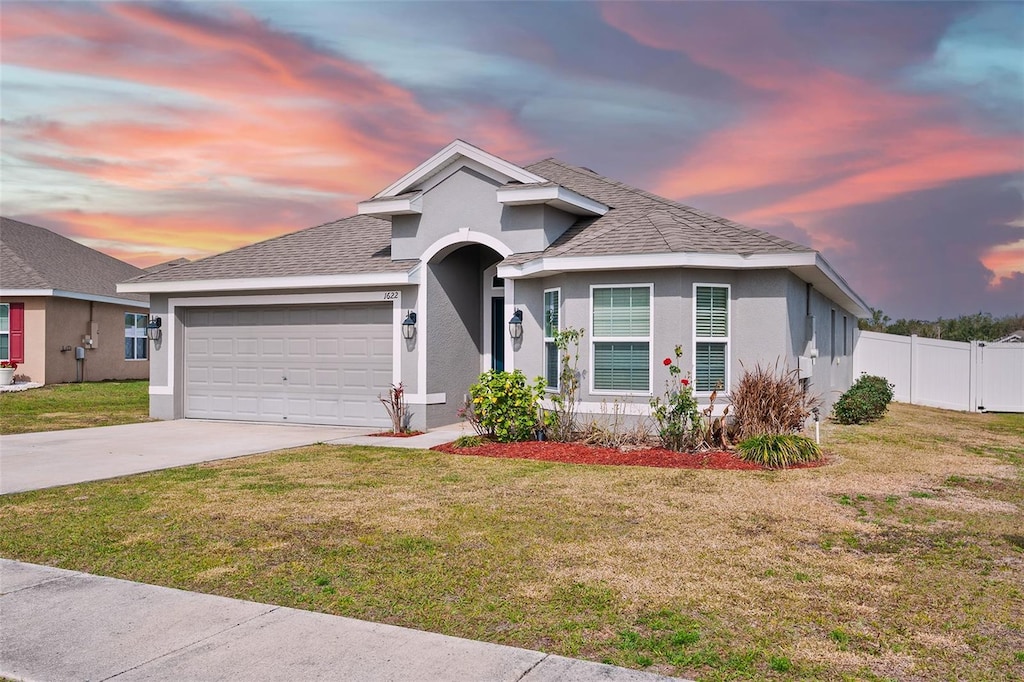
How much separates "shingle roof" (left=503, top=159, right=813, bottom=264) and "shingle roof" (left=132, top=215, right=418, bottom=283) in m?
3.72

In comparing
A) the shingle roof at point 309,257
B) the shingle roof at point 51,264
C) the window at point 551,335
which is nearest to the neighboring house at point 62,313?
the shingle roof at point 51,264

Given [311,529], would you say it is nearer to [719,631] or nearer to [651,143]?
[719,631]

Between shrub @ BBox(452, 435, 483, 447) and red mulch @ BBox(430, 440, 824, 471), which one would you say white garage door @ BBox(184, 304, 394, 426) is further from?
red mulch @ BBox(430, 440, 824, 471)

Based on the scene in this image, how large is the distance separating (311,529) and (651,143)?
1349 centimetres

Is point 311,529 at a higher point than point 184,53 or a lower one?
lower

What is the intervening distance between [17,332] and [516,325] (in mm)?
20845

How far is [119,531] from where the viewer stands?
7.36 m

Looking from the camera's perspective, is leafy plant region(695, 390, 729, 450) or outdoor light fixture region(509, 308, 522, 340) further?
outdoor light fixture region(509, 308, 522, 340)

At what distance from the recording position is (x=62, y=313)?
26.7m

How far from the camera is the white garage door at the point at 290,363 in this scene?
16.0 metres

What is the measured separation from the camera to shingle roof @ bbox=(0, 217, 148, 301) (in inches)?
1032

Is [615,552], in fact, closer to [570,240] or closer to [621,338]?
[621,338]

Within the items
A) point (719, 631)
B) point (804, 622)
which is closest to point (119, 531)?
point (719, 631)

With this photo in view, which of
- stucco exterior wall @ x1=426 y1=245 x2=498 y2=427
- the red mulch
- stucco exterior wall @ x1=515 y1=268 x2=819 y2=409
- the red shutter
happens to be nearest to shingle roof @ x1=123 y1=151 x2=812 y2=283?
stucco exterior wall @ x1=515 y1=268 x2=819 y2=409
